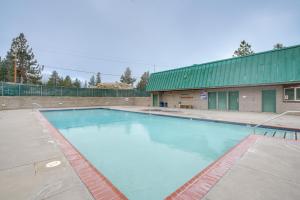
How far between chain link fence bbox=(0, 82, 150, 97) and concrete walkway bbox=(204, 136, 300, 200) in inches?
776

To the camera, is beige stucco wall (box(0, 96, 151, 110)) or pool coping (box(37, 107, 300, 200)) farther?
beige stucco wall (box(0, 96, 151, 110))

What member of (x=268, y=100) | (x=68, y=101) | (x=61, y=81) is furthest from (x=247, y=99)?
(x=61, y=81)

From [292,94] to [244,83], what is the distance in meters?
2.91

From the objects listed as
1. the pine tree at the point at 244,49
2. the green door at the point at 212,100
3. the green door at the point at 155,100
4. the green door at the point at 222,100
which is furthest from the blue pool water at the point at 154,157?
the pine tree at the point at 244,49

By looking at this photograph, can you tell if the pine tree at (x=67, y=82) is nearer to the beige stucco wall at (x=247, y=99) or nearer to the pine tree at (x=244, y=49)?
the beige stucco wall at (x=247, y=99)

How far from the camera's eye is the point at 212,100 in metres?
14.9

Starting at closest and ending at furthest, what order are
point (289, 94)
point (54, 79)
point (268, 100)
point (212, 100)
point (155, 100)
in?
point (289, 94)
point (268, 100)
point (212, 100)
point (155, 100)
point (54, 79)

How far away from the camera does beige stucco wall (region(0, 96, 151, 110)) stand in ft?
49.8

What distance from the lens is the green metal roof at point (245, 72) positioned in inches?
393

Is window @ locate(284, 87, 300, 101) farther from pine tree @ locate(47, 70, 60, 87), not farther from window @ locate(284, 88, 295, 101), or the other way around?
pine tree @ locate(47, 70, 60, 87)

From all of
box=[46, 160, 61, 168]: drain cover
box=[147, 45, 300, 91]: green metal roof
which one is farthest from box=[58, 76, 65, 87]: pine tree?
box=[46, 160, 61, 168]: drain cover

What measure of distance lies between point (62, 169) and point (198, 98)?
14.8m

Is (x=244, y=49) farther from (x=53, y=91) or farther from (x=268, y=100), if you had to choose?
(x=53, y=91)

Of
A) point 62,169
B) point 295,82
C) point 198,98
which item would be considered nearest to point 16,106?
point 62,169
